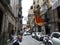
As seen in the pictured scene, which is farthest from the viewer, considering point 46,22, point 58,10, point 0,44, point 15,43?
point 46,22

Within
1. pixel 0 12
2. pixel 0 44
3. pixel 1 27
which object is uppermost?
pixel 0 12

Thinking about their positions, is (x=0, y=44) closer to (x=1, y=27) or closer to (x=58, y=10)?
(x=1, y=27)

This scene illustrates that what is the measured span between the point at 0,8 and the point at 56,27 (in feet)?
59.2

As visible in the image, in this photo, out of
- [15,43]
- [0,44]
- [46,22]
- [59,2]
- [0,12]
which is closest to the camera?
[15,43]

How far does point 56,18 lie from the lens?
35656 mm

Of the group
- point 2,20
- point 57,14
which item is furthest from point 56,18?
point 2,20

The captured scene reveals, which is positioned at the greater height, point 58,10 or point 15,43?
point 58,10

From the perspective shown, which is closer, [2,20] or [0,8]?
[0,8]

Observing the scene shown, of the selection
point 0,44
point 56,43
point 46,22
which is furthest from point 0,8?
point 46,22

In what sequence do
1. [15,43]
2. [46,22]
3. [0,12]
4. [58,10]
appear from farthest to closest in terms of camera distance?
1. [46,22]
2. [58,10]
3. [0,12]
4. [15,43]

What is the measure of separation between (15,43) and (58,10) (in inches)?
873

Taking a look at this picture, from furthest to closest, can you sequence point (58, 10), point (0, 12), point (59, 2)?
point (58, 10) → point (59, 2) → point (0, 12)

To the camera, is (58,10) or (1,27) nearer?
(1,27)

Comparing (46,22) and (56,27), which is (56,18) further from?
(46,22)
